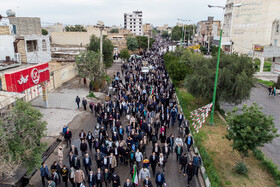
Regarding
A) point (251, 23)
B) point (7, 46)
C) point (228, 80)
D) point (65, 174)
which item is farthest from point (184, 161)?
point (251, 23)

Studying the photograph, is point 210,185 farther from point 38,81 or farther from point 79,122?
point 38,81

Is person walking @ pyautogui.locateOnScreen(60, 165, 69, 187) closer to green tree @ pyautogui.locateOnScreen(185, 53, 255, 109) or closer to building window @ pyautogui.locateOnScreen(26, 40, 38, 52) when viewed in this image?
green tree @ pyautogui.locateOnScreen(185, 53, 255, 109)

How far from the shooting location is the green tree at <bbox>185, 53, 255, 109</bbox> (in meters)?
16.2

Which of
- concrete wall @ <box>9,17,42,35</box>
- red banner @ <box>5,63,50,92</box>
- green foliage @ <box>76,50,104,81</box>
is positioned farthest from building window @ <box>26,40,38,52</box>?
red banner @ <box>5,63,50,92</box>

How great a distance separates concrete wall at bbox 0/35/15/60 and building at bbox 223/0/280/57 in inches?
1310

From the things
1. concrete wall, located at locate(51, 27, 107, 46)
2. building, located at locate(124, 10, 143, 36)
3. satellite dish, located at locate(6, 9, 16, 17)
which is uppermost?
building, located at locate(124, 10, 143, 36)

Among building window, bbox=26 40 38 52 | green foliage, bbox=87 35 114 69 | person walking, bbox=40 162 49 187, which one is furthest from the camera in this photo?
green foliage, bbox=87 35 114 69

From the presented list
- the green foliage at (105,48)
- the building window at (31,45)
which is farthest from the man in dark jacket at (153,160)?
the building window at (31,45)

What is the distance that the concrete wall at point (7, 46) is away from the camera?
25.9 m

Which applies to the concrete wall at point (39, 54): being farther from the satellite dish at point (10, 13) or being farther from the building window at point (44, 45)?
the satellite dish at point (10, 13)

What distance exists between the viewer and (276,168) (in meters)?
10.0

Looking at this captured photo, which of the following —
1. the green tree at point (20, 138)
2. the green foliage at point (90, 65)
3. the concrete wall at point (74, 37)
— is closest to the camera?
the green tree at point (20, 138)

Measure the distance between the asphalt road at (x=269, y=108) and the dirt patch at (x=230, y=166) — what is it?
4.61 feet

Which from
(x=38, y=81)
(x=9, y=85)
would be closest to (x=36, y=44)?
(x=38, y=81)
